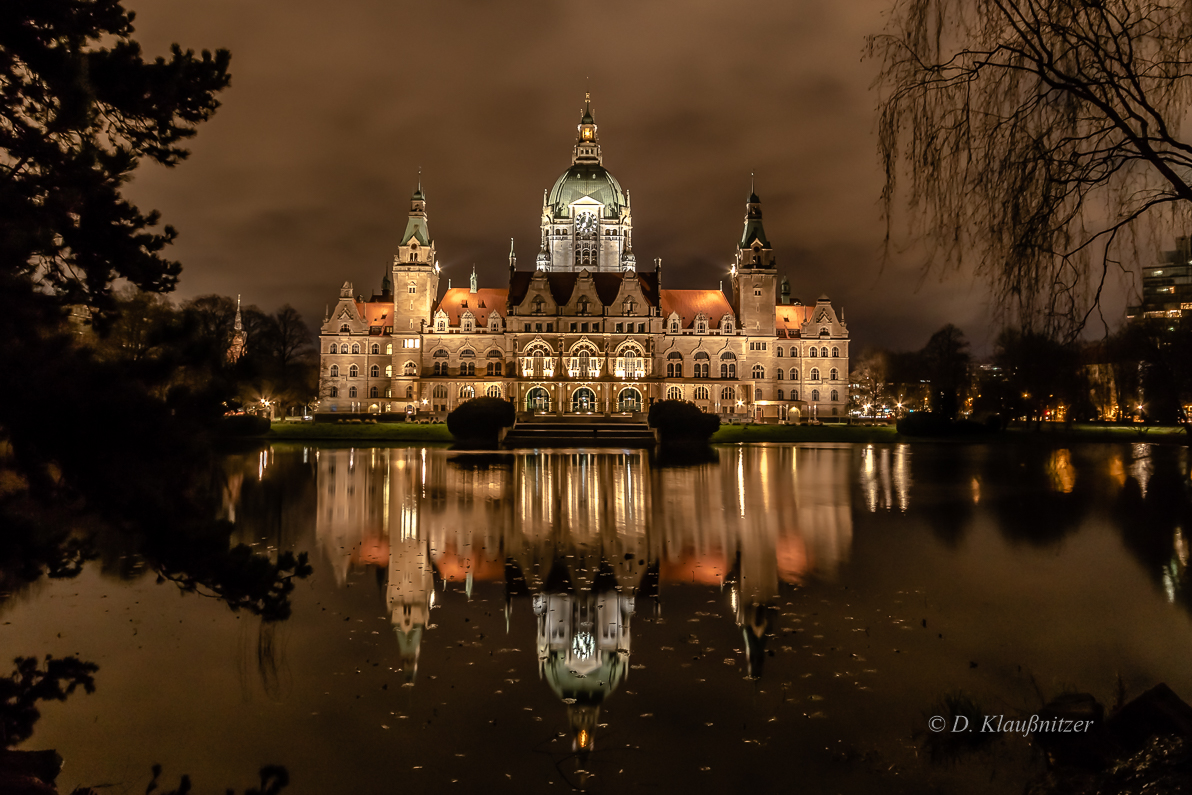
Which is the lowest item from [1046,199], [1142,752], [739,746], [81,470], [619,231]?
[739,746]

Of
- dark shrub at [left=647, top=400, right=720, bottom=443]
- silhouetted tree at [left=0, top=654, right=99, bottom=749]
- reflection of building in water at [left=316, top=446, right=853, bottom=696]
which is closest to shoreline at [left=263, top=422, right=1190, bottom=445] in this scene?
dark shrub at [left=647, top=400, right=720, bottom=443]

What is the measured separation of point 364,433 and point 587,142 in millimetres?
70662

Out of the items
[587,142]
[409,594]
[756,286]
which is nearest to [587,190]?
[587,142]

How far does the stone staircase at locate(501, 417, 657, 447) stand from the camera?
43625 millimetres

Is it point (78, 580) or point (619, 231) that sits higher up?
point (619, 231)

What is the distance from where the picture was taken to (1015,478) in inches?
957

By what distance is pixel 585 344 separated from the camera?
242 feet

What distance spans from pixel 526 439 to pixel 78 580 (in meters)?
33.3

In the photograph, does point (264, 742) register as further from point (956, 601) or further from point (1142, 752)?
point (956, 601)

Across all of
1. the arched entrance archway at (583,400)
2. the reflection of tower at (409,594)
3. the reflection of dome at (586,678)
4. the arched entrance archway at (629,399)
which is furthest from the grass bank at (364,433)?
the reflection of dome at (586,678)

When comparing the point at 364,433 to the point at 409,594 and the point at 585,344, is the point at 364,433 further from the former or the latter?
the point at 409,594

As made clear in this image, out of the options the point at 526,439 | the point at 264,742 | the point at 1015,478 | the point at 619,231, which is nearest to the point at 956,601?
the point at 264,742

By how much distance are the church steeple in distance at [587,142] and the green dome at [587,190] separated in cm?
423

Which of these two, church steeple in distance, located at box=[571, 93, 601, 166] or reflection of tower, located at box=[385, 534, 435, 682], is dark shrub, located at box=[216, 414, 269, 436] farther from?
church steeple in distance, located at box=[571, 93, 601, 166]
